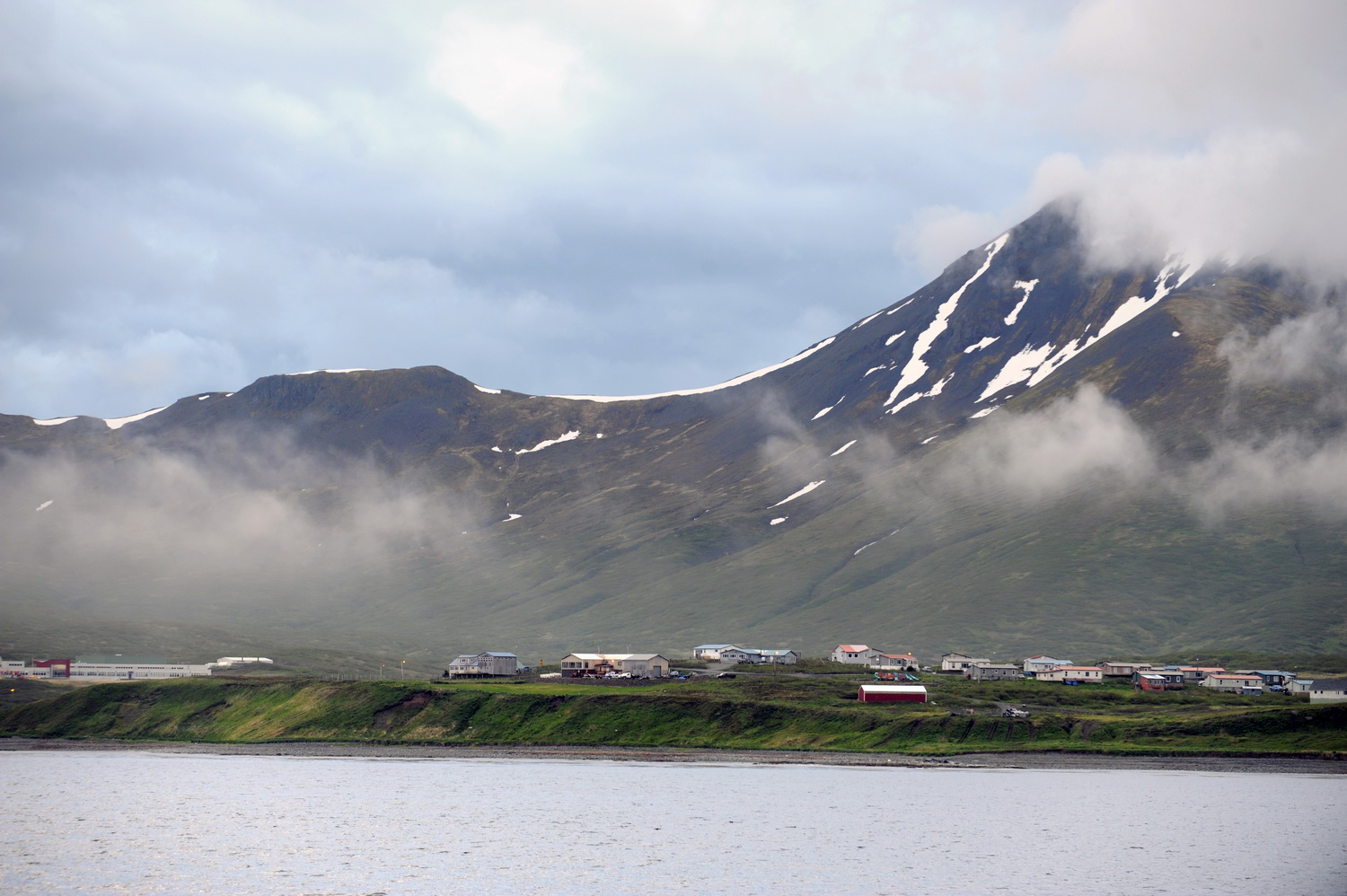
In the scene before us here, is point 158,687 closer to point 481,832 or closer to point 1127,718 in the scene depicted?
point 481,832

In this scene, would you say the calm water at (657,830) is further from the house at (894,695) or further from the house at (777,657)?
the house at (777,657)

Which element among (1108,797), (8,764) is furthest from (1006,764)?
(8,764)

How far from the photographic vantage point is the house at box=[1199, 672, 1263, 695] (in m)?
160

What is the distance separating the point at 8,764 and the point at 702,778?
210 ft

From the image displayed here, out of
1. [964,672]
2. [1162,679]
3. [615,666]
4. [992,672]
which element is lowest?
[1162,679]

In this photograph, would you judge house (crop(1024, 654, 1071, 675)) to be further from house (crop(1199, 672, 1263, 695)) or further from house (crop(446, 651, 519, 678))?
house (crop(446, 651, 519, 678))

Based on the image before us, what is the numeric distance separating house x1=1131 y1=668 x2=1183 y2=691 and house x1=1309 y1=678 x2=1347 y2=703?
1535 cm

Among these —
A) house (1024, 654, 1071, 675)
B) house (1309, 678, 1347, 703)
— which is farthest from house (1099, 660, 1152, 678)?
house (1309, 678, 1347, 703)

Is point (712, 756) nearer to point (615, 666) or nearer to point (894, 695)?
point (894, 695)

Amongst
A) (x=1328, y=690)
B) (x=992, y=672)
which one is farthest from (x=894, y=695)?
(x=1328, y=690)

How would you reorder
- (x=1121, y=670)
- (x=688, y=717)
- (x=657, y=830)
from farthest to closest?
(x=1121, y=670) → (x=688, y=717) → (x=657, y=830)

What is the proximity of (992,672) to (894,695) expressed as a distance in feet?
132

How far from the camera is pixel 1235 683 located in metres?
162

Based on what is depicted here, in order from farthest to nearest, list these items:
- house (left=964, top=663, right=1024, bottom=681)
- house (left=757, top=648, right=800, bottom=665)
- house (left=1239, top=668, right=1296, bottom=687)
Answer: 1. house (left=757, top=648, right=800, bottom=665)
2. house (left=964, top=663, right=1024, bottom=681)
3. house (left=1239, top=668, right=1296, bottom=687)
